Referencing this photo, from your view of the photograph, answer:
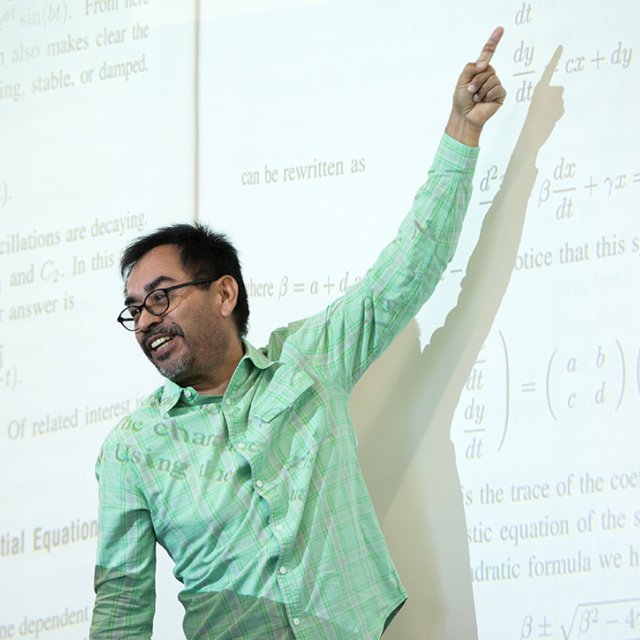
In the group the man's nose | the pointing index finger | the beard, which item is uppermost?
the pointing index finger

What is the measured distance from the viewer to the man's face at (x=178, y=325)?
2.00 meters

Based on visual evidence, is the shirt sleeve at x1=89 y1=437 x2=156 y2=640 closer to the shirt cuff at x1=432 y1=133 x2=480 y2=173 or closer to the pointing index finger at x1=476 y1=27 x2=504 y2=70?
the shirt cuff at x1=432 y1=133 x2=480 y2=173

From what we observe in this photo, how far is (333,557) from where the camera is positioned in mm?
1877

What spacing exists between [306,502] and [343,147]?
2.61 feet

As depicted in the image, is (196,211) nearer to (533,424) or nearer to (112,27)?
(112,27)

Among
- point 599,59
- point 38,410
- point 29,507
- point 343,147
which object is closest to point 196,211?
point 343,147

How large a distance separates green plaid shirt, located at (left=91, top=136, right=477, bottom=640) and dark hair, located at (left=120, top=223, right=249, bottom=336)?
0.19 meters

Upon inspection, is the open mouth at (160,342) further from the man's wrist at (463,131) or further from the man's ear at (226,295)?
the man's wrist at (463,131)

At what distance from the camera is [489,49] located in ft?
6.52

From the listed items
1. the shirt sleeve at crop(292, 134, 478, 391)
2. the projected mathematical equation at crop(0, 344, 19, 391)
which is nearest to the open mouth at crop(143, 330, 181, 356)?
the shirt sleeve at crop(292, 134, 478, 391)

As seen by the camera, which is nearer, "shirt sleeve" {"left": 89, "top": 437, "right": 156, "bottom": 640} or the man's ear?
"shirt sleeve" {"left": 89, "top": 437, "right": 156, "bottom": 640}

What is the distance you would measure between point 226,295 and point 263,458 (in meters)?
Answer: 0.37

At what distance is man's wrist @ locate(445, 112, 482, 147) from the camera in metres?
1.97

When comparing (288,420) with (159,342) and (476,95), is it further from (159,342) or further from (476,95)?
(476,95)
